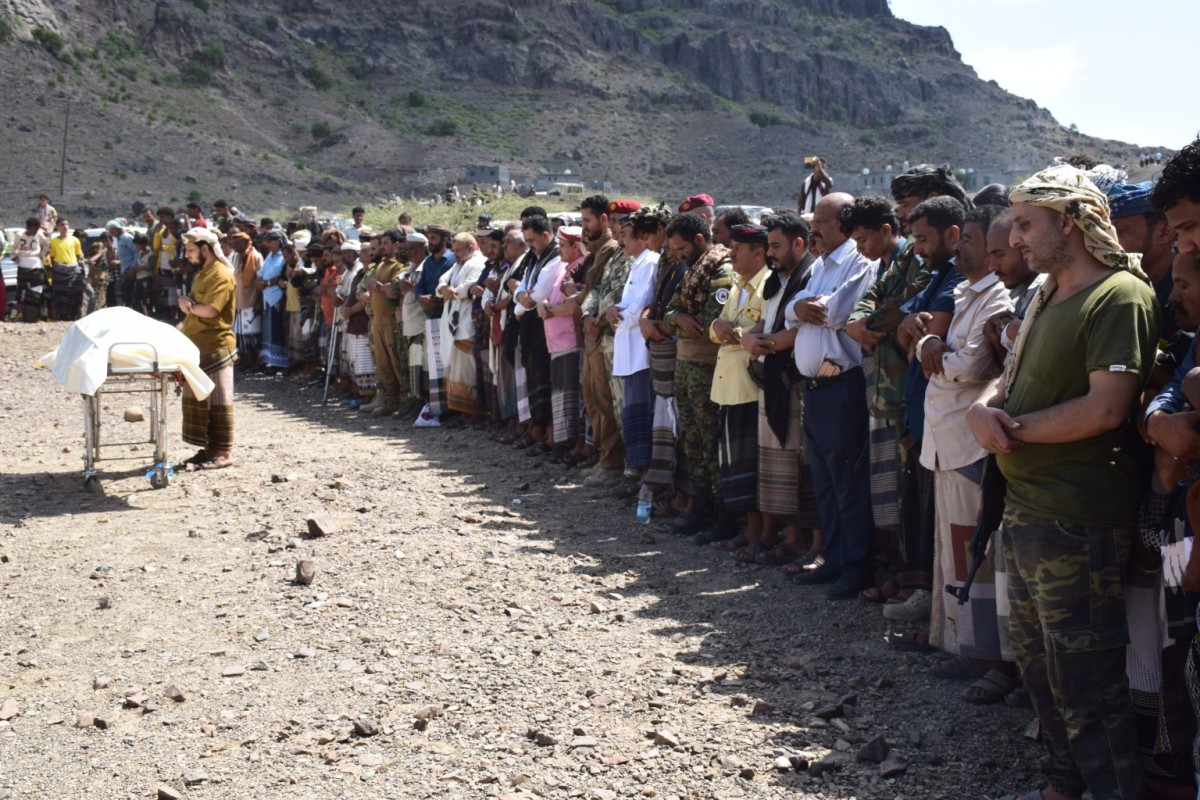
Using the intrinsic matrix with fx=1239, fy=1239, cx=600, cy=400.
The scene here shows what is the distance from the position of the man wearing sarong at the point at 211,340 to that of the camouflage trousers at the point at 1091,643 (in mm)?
7278

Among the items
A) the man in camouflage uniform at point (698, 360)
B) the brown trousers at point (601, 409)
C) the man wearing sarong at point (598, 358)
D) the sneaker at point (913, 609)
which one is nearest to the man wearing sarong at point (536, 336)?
the man wearing sarong at point (598, 358)

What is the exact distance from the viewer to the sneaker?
566 cm

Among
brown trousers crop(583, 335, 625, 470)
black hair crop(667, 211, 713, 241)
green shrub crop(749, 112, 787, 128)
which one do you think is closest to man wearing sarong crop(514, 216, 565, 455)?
brown trousers crop(583, 335, 625, 470)

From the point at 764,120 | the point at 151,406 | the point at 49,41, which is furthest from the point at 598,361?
the point at 764,120

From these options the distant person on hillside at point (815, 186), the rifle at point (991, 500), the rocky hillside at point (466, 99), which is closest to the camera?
the rifle at point (991, 500)

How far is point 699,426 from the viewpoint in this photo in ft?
24.5

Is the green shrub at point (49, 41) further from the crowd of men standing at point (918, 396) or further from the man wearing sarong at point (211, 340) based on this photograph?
the man wearing sarong at point (211, 340)

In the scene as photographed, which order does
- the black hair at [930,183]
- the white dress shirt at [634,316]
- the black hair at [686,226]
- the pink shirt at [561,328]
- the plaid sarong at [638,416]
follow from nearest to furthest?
the black hair at [930,183] → the black hair at [686,226] → the white dress shirt at [634,316] → the plaid sarong at [638,416] → the pink shirt at [561,328]

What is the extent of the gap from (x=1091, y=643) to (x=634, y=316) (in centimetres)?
501

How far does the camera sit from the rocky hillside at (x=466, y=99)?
68.1 metres

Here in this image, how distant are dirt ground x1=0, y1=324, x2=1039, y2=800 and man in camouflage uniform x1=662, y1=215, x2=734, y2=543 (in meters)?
0.38

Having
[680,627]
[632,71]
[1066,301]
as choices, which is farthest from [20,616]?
[632,71]

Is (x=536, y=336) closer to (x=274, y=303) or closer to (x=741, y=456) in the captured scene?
(x=741, y=456)

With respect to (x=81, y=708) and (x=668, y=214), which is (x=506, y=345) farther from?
(x=81, y=708)
